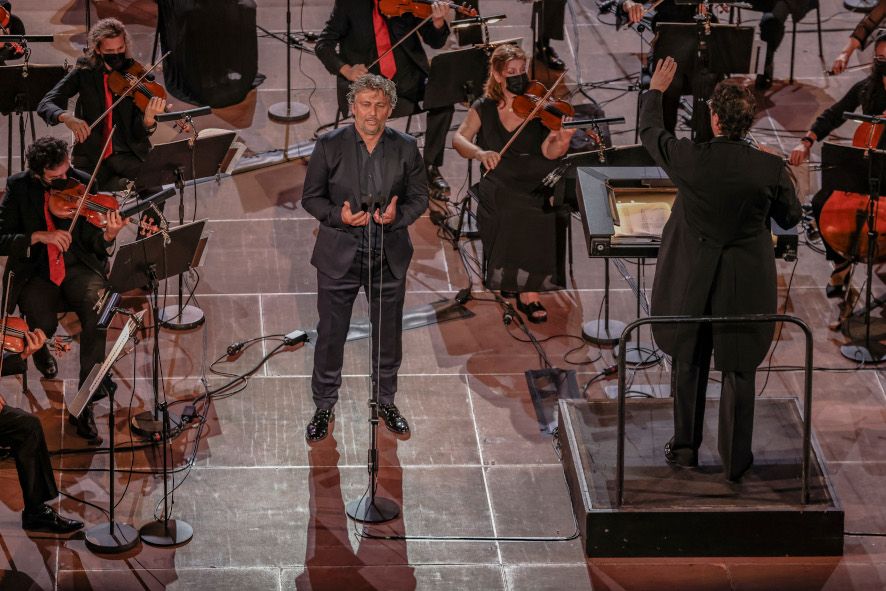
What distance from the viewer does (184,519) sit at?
5.84 metres

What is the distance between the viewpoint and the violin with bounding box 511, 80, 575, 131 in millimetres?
6934

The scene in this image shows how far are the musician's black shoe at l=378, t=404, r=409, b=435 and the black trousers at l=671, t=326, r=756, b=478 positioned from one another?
1359 mm

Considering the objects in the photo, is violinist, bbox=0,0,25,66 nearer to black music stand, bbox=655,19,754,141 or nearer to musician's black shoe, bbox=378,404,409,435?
musician's black shoe, bbox=378,404,409,435

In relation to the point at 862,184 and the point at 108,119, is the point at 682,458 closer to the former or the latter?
the point at 862,184

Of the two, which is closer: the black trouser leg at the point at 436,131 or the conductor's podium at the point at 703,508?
the conductor's podium at the point at 703,508

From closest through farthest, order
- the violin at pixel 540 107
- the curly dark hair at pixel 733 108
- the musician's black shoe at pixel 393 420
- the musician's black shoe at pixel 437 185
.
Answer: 1. the curly dark hair at pixel 733 108
2. the musician's black shoe at pixel 393 420
3. the violin at pixel 540 107
4. the musician's black shoe at pixel 437 185

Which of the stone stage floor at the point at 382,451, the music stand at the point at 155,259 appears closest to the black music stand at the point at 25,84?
the stone stage floor at the point at 382,451

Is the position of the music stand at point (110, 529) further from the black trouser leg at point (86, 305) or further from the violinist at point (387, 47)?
the violinist at point (387, 47)

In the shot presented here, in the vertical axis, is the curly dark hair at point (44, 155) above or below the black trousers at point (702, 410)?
above

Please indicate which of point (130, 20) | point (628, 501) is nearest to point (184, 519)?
point (628, 501)

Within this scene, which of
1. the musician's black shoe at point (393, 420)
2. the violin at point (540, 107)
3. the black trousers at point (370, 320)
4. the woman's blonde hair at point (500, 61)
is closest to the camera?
the black trousers at point (370, 320)

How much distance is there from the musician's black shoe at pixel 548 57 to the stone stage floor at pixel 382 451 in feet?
6.31

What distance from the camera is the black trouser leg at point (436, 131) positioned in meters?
8.55

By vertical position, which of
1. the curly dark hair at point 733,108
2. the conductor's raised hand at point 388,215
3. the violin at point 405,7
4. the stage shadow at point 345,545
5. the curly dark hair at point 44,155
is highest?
the curly dark hair at point 733,108
